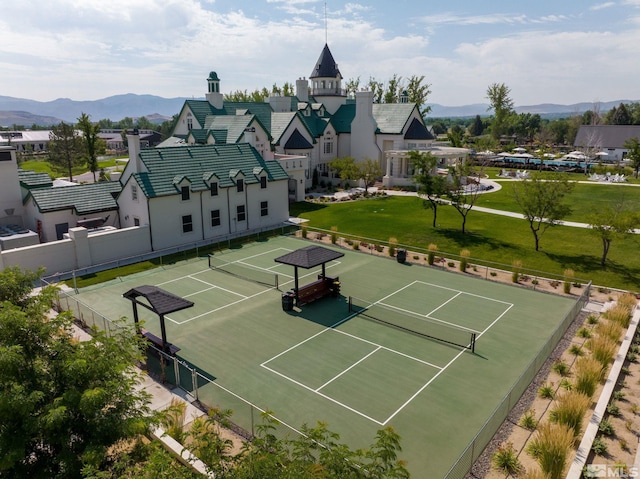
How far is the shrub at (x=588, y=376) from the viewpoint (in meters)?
16.4

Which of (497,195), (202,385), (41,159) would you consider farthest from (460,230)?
(41,159)

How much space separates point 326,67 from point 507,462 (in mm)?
68896

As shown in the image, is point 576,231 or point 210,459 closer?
point 210,459

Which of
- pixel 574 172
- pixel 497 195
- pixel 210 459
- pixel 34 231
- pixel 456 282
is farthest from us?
pixel 574 172

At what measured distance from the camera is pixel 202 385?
17.5m

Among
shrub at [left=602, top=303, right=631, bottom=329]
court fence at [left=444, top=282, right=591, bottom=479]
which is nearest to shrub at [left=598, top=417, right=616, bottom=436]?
court fence at [left=444, top=282, right=591, bottom=479]

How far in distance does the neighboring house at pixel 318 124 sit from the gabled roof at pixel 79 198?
16201 millimetres

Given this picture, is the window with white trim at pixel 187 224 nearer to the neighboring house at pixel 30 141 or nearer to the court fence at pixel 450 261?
the court fence at pixel 450 261

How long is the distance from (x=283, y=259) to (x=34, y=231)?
22.4 meters

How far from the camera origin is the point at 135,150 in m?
34.8

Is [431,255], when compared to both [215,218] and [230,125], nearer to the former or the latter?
[215,218]

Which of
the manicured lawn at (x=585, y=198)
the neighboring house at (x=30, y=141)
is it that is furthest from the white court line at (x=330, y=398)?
the neighboring house at (x=30, y=141)

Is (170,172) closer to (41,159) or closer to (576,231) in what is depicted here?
(576,231)

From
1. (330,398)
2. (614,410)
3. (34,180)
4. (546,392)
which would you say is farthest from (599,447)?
(34,180)
